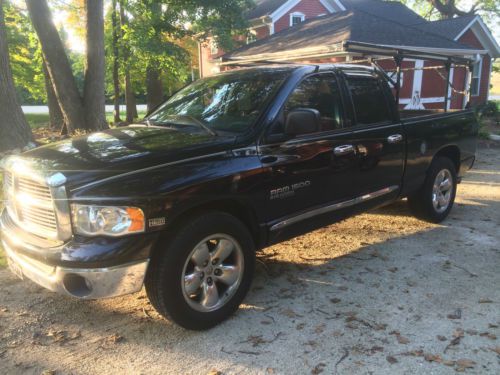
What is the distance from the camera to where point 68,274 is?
2.88 m

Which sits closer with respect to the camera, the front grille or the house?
the front grille

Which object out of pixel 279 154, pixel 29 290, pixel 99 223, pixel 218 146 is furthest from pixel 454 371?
pixel 29 290

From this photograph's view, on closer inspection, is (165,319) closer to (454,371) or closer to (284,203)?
(284,203)

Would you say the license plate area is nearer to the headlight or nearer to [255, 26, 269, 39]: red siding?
the headlight

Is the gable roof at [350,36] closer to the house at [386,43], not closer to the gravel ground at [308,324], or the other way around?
the house at [386,43]

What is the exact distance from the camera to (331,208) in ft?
13.9

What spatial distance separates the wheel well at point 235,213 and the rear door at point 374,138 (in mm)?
1232

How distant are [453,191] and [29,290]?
16.7ft

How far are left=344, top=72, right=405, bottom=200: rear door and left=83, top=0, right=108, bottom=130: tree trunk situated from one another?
8831mm

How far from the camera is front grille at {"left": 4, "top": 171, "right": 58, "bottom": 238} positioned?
117 inches

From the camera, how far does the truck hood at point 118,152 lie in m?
2.99

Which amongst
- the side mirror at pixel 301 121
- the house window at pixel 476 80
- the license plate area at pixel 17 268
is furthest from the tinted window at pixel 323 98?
the house window at pixel 476 80

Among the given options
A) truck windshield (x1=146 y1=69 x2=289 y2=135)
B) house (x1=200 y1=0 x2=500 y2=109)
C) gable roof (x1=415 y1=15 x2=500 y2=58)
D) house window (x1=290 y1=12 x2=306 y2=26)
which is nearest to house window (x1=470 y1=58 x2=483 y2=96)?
house (x1=200 y1=0 x2=500 y2=109)

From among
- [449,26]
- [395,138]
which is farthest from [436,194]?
[449,26]
